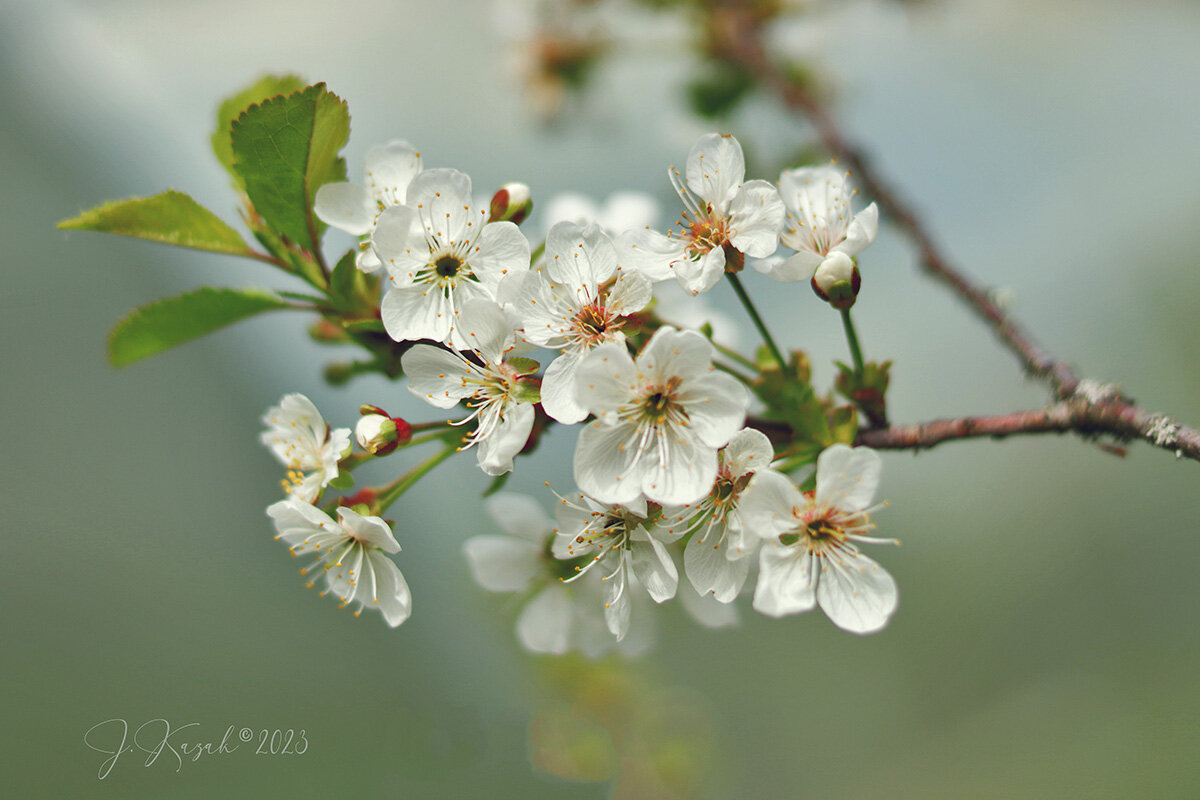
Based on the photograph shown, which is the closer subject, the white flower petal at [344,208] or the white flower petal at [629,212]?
the white flower petal at [344,208]

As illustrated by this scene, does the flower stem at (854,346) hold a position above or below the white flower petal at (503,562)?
above

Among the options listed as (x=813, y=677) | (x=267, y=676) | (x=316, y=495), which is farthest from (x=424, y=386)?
(x=813, y=677)

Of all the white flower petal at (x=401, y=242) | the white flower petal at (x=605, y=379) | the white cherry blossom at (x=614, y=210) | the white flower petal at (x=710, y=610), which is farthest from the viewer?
the white cherry blossom at (x=614, y=210)

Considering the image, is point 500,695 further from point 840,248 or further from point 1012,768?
point 840,248

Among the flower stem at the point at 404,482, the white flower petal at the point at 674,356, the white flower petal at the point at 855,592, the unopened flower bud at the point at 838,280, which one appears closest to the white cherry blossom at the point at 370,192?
the flower stem at the point at 404,482

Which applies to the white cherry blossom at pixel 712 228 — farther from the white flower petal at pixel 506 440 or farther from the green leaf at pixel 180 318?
the green leaf at pixel 180 318

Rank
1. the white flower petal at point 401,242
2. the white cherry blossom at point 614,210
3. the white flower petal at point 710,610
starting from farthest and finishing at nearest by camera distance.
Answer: the white cherry blossom at point 614,210 < the white flower petal at point 710,610 < the white flower petal at point 401,242
